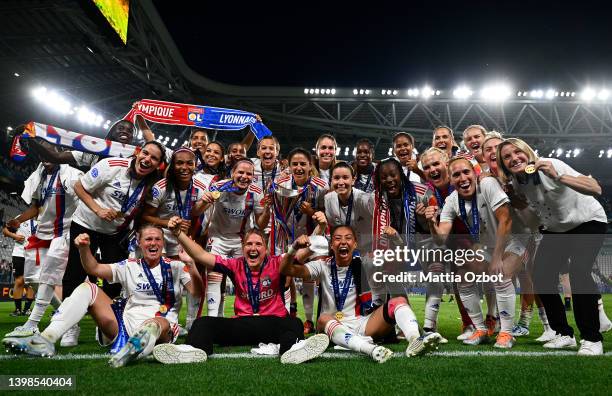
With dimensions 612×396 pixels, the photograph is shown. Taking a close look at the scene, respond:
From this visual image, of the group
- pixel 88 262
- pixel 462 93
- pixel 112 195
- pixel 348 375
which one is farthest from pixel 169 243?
pixel 462 93

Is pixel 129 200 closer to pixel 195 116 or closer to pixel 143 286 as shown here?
pixel 143 286

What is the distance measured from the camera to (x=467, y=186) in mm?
4562

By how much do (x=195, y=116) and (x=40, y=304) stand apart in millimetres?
4022

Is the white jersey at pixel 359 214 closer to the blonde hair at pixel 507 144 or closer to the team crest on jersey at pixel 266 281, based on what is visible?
the team crest on jersey at pixel 266 281

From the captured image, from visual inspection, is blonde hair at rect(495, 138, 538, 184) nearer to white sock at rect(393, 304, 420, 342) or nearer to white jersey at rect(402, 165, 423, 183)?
white sock at rect(393, 304, 420, 342)

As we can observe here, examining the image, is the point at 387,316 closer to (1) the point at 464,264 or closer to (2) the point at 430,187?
(1) the point at 464,264

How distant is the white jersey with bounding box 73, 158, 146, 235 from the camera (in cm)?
468

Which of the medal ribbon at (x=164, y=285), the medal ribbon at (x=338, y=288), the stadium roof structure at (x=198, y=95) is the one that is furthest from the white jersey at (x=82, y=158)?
the stadium roof structure at (x=198, y=95)

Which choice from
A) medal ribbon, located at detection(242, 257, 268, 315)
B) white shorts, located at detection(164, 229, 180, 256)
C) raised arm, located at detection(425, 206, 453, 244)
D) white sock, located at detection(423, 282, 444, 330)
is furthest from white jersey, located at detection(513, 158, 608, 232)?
white shorts, located at detection(164, 229, 180, 256)

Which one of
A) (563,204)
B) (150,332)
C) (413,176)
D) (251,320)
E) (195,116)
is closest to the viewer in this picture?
(150,332)

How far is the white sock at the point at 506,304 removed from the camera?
434 centimetres

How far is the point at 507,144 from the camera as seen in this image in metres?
4.05

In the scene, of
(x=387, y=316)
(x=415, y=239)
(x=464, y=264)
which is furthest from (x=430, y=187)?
(x=387, y=316)

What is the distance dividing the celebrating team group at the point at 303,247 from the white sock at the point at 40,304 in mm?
23
